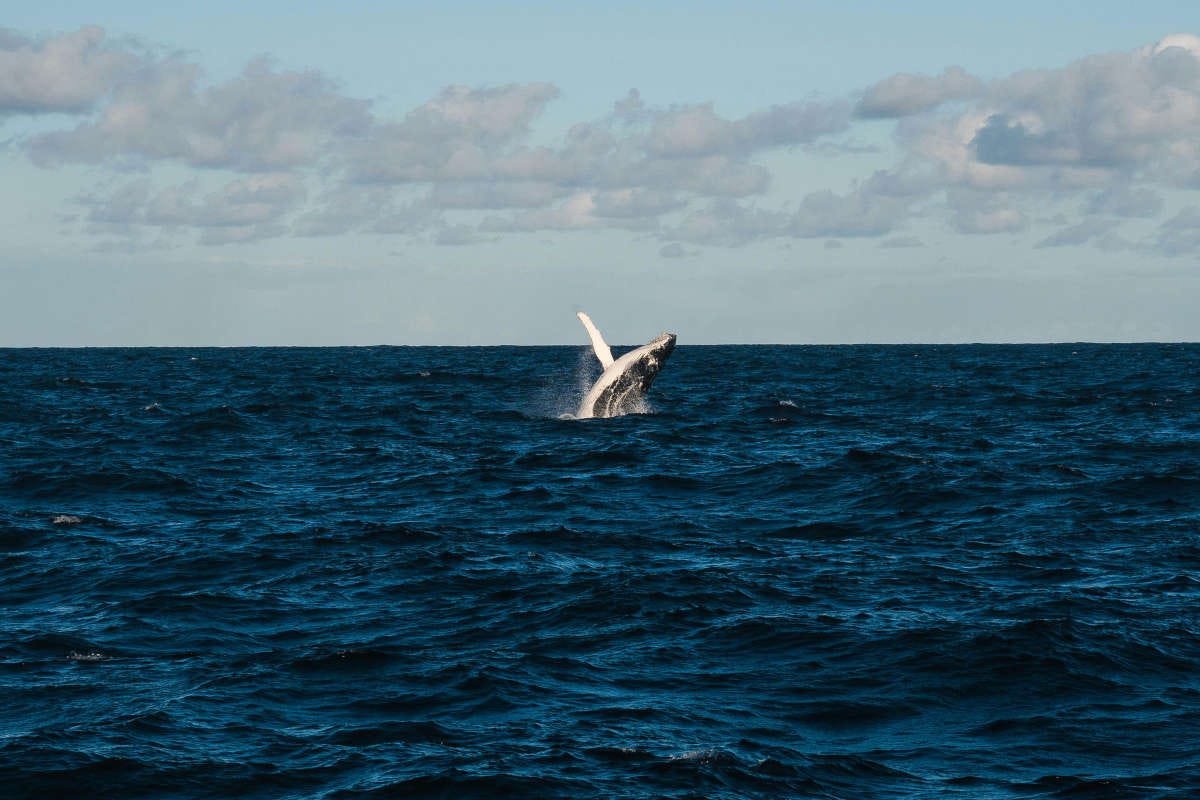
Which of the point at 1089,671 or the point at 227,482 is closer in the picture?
the point at 1089,671

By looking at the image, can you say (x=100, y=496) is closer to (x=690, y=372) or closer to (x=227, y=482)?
(x=227, y=482)

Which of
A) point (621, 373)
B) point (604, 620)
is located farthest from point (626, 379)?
point (604, 620)

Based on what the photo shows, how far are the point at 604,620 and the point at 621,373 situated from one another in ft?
80.8

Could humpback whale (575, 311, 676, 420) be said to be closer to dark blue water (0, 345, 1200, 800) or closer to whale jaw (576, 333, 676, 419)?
whale jaw (576, 333, 676, 419)

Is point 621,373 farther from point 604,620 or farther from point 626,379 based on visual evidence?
point 604,620

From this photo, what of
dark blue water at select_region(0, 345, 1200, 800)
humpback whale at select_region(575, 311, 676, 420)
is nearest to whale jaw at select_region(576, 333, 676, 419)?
humpback whale at select_region(575, 311, 676, 420)

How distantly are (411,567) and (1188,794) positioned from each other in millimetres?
14422

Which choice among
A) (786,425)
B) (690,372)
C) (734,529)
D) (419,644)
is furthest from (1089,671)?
(690,372)

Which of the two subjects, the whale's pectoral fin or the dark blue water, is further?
the whale's pectoral fin

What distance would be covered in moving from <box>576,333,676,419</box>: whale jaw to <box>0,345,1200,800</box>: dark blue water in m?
2.93

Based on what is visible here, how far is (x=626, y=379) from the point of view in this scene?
45875mm

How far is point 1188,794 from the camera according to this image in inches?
552

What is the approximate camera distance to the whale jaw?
141 ft

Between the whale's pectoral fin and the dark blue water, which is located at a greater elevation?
the whale's pectoral fin
